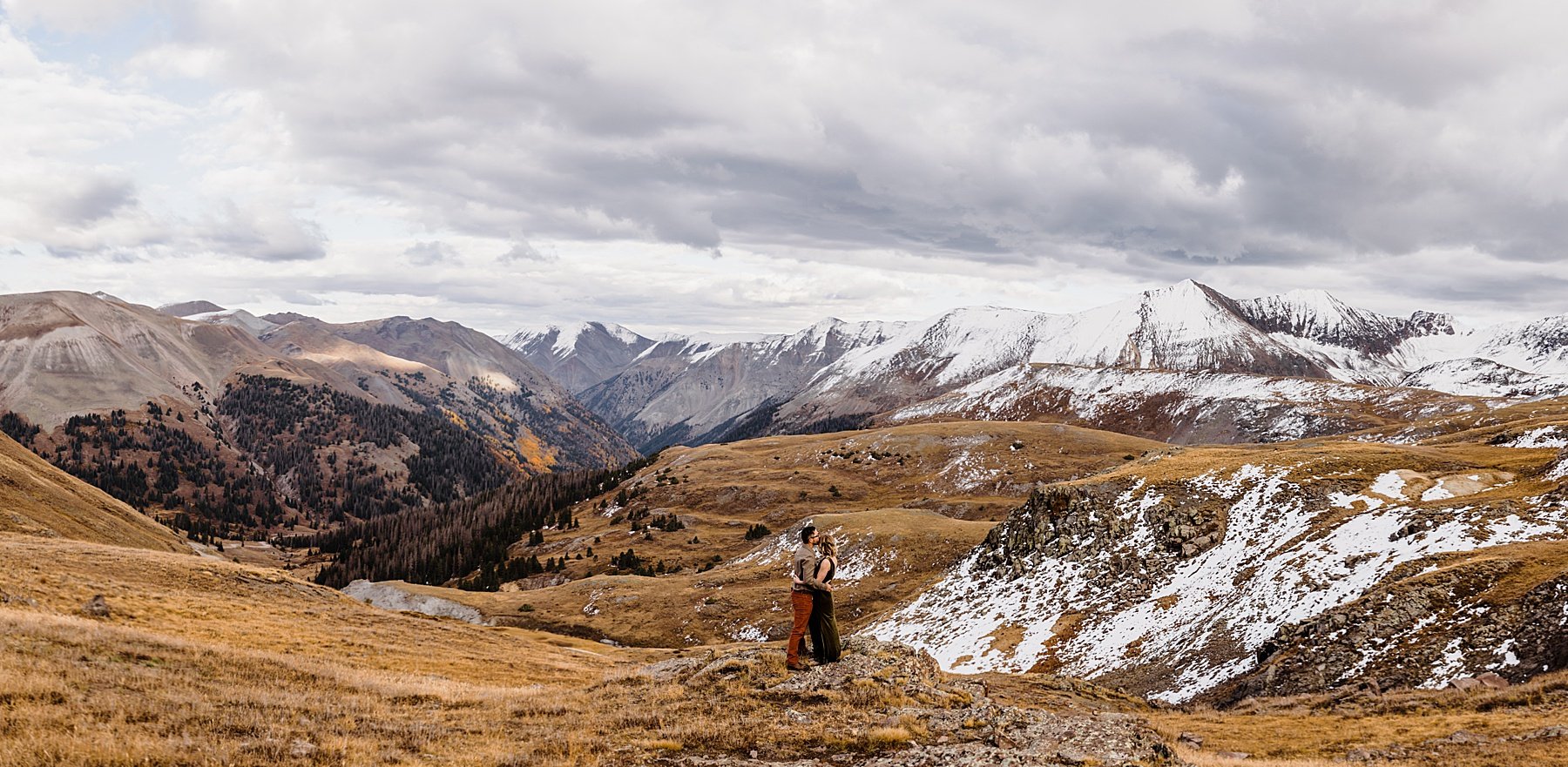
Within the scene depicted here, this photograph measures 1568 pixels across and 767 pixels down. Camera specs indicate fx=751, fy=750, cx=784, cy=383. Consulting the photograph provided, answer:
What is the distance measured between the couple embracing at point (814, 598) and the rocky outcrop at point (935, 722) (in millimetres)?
641

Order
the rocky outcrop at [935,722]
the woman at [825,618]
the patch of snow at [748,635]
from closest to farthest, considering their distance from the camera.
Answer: the rocky outcrop at [935,722] < the woman at [825,618] < the patch of snow at [748,635]

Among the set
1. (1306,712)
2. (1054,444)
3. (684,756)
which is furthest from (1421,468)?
(1054,444)

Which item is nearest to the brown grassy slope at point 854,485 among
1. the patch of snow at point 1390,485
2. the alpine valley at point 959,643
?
the alpine valley at point 959,643

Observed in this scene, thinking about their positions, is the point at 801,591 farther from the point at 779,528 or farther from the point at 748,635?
the point at 779,528

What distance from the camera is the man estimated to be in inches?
862

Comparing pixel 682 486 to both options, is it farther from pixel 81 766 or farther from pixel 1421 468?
pixel 81 766

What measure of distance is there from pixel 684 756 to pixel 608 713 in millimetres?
5314

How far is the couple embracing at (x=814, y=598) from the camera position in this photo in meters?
21.9

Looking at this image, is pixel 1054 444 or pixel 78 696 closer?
pixel 78 696

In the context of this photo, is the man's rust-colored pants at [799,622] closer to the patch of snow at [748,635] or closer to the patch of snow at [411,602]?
the patch of snow at [748,635]

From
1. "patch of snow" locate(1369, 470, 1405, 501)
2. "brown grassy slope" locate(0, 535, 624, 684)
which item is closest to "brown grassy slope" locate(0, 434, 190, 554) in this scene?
"brown grassy slope" locate(0, 535, 624, 684)

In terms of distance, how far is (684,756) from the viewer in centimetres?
1605

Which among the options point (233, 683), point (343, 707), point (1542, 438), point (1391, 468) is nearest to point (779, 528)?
point (1391, 468)

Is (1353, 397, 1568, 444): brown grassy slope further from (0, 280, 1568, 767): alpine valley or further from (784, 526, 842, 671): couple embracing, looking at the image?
(784, 526, 842, 671): couple embracing
